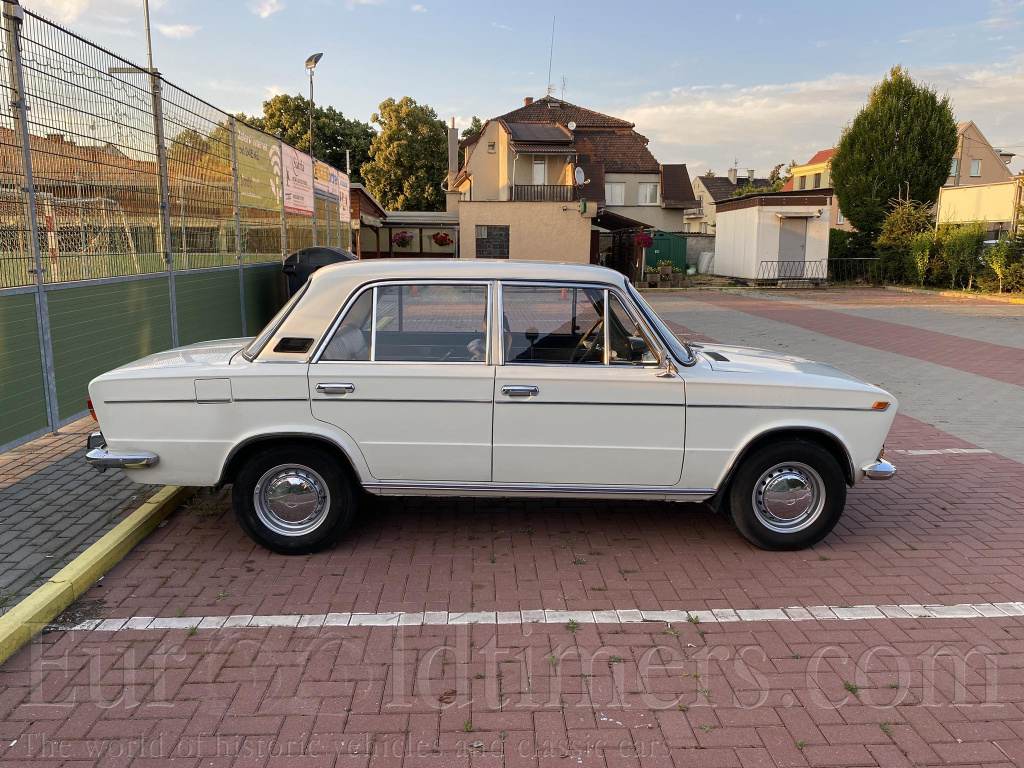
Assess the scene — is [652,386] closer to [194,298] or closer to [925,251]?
[194,298]

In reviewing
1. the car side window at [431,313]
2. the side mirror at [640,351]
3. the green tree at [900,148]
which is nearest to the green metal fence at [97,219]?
the car side window at [431,313]

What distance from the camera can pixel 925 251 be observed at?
29859 millimetres

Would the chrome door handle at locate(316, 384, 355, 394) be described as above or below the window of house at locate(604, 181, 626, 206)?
below

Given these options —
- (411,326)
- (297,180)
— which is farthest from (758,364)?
(297,180)

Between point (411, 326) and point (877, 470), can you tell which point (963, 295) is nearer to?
point (877, 470)

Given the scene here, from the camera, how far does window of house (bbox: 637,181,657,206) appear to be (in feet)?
155

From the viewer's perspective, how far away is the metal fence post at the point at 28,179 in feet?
18.0

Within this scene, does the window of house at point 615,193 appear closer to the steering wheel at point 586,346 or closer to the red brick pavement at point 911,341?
the red brick pavement at point 911,341

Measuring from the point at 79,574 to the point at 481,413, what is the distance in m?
2.31

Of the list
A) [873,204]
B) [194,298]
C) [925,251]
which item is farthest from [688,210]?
[194,298]

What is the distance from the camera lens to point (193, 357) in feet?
15.5

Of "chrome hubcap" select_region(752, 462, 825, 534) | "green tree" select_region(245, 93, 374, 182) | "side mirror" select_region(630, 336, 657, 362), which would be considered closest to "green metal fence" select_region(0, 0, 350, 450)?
"side mirror" select_region(630, 336, 657, 362)

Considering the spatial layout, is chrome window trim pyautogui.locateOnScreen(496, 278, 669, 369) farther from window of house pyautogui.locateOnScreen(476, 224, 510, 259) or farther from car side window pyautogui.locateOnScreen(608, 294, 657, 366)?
window of house pyautogui.locateOnScreen(476, 224, 510, 259)

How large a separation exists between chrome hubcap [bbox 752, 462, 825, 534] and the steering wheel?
4.24 ft
